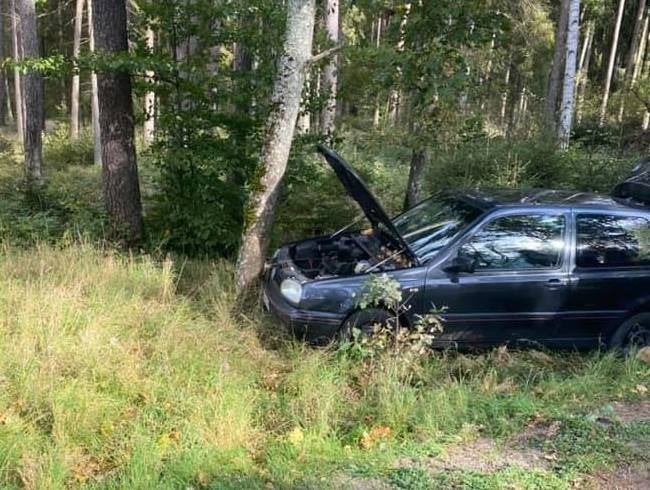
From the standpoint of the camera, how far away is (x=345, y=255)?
663 cm

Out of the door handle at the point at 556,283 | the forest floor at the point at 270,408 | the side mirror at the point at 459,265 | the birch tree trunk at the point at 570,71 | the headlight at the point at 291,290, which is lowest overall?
the forest floor at the point at 270,408

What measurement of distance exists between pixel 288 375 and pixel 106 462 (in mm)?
1652

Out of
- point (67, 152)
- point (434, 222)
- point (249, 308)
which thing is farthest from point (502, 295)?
point (67, 152)

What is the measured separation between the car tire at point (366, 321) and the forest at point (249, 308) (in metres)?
0.26

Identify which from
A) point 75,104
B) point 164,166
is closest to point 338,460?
point 164,166

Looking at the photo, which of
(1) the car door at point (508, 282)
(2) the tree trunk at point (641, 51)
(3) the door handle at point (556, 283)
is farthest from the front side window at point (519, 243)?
(2) the tree trunk at point (641, 51)

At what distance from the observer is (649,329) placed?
20.4 feet

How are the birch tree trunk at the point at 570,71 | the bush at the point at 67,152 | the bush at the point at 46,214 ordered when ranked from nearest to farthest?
the bush at the point at 46,214, the birch tree trunk at the point at 570,71, the bush at the point at 67,152

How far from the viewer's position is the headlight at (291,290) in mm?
5680

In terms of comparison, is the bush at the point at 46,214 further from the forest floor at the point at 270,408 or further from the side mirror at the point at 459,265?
the side mirror at the point at 459,265

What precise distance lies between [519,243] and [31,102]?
38.6 feet

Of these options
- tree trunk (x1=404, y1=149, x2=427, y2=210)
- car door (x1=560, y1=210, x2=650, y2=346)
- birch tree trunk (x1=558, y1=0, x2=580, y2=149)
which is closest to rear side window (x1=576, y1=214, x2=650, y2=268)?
car door (x1=560, y1=210, x2=650, y2=346)

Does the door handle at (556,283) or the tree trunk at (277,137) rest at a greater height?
the tree trunk at (277,137)

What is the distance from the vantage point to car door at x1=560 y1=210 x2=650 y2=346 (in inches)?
237
